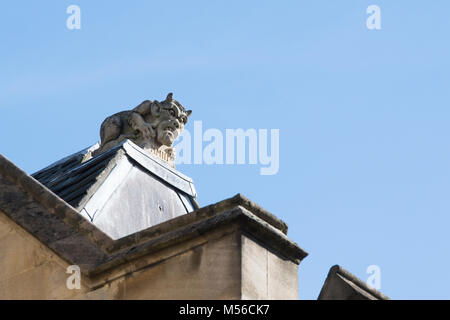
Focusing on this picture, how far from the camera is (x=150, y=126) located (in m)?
16.2

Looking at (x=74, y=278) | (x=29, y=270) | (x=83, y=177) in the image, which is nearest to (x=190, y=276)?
(x=74, y=278)

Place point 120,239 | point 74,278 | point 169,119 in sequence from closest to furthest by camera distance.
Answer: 1. point 74,278
2. point 120,239
3. point 169,119

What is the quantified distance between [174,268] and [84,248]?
0.77m

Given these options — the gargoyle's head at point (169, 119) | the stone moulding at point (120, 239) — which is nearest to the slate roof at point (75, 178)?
the gargoyle's head at point (169, 119)

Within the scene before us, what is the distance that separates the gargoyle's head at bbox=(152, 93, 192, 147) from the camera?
16.0 m

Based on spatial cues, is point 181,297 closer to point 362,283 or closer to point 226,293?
point 226,293

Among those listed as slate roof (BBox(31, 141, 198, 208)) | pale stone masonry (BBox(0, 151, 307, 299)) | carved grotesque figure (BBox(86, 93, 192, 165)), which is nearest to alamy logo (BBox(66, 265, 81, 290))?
pale stone masonry (BBox(0, 151, 307, 299))

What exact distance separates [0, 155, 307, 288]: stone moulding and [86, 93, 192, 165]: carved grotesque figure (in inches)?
237

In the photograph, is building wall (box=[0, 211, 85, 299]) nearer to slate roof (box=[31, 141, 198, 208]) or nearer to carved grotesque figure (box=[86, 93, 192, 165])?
slate roof (box=[31, 141, 198, 208])

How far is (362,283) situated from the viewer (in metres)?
9.16

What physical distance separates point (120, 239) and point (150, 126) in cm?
693

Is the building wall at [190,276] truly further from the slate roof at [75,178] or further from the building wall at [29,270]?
the slate roof at [75,178]

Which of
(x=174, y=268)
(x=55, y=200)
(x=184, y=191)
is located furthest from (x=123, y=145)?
(x=174, y=268)

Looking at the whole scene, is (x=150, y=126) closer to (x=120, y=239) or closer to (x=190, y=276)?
(x=120, y=239)
